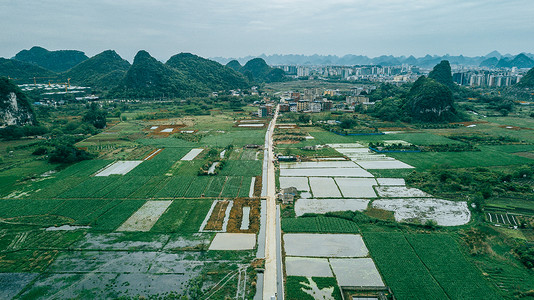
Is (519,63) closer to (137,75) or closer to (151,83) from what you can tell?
(151,83)

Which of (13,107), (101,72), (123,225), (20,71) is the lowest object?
(123,225)

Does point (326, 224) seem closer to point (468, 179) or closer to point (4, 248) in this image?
point (468, 179)

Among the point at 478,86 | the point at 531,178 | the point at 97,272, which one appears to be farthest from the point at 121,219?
the point at 478,86

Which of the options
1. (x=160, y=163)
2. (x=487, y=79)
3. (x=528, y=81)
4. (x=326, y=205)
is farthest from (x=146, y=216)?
(x=487, y=79)

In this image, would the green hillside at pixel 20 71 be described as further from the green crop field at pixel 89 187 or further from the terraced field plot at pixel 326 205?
the terraced field plot at pixel 326 205

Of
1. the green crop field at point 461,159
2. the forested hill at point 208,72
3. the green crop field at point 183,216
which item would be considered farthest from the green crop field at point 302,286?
the forested hill at point 208,72

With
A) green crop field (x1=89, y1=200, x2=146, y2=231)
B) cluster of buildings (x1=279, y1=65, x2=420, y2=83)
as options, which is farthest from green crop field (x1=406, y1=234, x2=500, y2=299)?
cluster of buildings (x1=279, y1=65, x2=420, y2=83)
